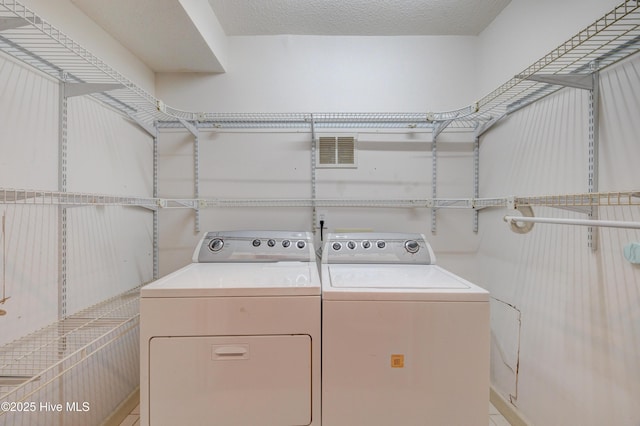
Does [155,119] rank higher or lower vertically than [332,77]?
lower

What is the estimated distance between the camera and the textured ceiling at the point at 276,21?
136 cm

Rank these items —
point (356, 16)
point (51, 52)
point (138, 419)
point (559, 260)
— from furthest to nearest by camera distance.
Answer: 1. point (356, 16)
2. point (138, 419)
3. point (559, 260)
4. point (51, 52)

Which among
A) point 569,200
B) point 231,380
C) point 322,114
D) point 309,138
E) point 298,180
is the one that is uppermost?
point 322,114

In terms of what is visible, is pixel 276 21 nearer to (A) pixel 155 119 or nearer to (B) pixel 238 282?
(A) pixel 155 119

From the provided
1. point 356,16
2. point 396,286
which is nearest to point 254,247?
point 396,286

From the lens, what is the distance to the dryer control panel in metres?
1.49

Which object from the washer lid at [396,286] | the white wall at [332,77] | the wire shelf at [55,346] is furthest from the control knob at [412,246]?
the wire shelf at [55,346]

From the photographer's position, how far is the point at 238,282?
1.05 meters

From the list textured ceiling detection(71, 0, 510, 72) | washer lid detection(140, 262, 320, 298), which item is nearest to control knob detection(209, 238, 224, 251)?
washer lid detection(140, 262, 320, 298)

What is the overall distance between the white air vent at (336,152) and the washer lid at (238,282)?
876 mm

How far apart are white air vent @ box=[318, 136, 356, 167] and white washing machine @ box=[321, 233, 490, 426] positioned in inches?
44.4

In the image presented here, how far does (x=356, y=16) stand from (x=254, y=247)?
5.47 feet

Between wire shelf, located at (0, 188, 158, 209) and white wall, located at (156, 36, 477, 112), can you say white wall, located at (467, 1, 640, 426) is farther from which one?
wire shelf, located at (0, 188, 158, 209)

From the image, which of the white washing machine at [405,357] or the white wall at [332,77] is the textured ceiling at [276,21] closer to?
the white wall at [332,77]
